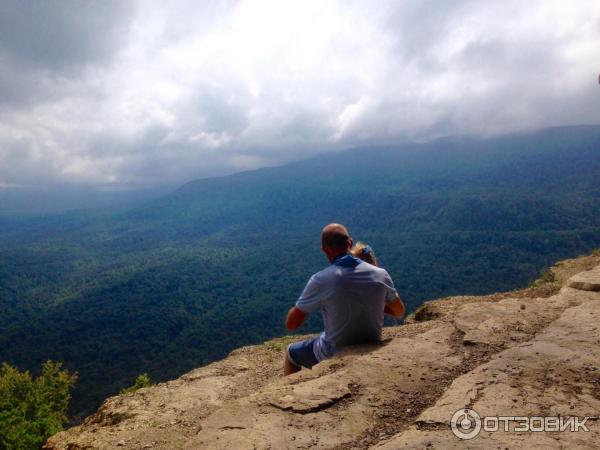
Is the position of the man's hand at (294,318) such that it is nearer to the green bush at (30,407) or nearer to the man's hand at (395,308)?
the man's hand at (395,308)

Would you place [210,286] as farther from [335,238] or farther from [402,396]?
[402,396]

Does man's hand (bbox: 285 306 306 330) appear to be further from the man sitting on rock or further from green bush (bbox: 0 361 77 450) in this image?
green bush (bbox: 0 361 77 450)

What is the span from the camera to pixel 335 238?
4906mm

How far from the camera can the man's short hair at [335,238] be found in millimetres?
4910

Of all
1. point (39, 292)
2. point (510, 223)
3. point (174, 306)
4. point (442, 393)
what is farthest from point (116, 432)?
point (510, 223)

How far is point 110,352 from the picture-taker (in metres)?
86.1

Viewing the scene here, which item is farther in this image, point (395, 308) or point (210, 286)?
point (210, 286)

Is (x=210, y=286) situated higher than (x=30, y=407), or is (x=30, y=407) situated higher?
(x=30, y=407)

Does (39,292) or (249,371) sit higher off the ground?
(249,371)

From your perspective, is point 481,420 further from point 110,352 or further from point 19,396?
point 110,352

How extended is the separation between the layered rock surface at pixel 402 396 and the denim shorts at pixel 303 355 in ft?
1.76

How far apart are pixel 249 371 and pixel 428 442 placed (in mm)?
3990

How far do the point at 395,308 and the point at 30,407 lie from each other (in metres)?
30.7

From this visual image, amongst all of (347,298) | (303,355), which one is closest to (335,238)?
(347,298)
